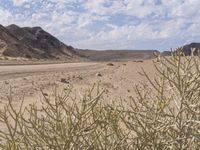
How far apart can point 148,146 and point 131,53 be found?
148175mm

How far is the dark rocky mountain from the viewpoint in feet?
252

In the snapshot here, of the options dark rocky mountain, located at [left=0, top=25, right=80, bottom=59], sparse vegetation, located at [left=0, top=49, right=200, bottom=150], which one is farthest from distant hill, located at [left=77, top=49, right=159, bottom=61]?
sparse vegetation, located at [left=0, top=49, right=200, bottom=150]

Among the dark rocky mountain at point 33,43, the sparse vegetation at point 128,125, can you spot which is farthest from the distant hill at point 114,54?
the sparse vegetation at point 128,125

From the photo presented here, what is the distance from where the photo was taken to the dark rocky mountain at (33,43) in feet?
252

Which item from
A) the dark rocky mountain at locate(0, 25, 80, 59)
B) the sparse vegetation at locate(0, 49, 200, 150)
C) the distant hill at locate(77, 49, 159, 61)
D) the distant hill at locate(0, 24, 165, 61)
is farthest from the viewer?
the distant hill at locate(77, 49, 159, 61)

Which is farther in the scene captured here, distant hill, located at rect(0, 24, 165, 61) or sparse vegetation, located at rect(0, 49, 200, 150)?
distant hill, located at rect(0, 24, 165, 61)

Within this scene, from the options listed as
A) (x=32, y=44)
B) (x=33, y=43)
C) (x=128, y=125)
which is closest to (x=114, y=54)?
(x=33, y=43)

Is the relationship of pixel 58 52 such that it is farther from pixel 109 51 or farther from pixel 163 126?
pixel 163 126

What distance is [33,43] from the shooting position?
96.6 metres

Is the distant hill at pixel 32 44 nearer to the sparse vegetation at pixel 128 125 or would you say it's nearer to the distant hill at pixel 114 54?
the distant hill at pixel 114 54

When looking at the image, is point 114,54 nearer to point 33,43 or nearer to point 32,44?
point 33,43

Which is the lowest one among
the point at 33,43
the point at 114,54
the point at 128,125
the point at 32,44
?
the point at 114,54

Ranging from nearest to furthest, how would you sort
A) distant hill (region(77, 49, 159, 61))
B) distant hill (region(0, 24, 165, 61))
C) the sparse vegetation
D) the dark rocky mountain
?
the sparse vegetation
distant hill (region(0, 24, 165, 61))
the dark rocky mountain
distant hill (region(77, 49, 159, 61))

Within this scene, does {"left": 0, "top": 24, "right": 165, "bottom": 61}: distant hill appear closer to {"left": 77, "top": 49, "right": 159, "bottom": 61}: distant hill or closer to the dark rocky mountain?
the dark rocky mountain
